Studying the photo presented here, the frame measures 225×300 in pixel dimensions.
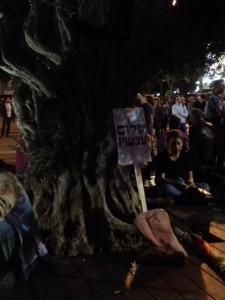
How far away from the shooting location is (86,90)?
18.0 feet

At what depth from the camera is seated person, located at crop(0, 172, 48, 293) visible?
4.45 metres

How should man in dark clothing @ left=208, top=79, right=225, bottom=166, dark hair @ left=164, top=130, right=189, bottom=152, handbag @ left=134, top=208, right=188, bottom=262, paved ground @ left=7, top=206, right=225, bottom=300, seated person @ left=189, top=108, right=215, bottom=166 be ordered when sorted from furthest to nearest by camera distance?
man in dark clothing @ left=208, top=79, right=225, bottom=166
seated person @ left=189, top=108, right=215, bottom=166
dark hair @ left=164, top=130, right=189, bottom=152
handbag @ left=134, top=208, right=188, bottom=262
paved ground @ left=7, top=206, right=225, bottom=300

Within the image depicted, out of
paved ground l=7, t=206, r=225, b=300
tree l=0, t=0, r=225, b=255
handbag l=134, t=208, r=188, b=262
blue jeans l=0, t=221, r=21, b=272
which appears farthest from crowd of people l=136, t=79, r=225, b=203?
blue jeans l=0, t=221, r=21, b=272

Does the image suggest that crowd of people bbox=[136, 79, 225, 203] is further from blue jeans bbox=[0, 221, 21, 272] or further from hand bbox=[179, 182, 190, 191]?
blue jeans bbox=[0, 221, 21, 272]

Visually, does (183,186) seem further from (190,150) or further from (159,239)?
(159,239)

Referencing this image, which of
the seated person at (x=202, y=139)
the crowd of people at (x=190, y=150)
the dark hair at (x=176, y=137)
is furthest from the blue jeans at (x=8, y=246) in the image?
the seated person at (x=202, y=139)

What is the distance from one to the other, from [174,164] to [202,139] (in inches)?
53.2

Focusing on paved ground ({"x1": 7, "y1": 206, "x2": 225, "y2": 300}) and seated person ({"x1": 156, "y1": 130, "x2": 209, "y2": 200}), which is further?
seated person ({"x1": 156, "y1": 130, "x2": 209, "y2": 200})

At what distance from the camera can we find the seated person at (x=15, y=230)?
14.6 ft

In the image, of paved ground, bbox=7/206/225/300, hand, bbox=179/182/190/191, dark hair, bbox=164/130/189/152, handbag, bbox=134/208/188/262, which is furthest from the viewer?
dark hair, bbox=164/130/189/152

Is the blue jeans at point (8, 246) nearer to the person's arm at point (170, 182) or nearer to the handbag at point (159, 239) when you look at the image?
the handbag at point (159, 239)

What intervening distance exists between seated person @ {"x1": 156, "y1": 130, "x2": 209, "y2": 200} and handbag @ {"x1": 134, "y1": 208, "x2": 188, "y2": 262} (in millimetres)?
2442

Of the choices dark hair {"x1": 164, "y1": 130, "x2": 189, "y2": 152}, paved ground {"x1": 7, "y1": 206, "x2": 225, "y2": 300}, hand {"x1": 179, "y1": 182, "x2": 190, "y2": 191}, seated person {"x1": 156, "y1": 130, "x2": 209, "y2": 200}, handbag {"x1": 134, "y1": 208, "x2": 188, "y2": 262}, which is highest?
dark hair {"x1": 164, "y1": 130, "x2": 189, "y2": 152}

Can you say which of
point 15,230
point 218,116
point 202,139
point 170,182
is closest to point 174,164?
point 170,182
